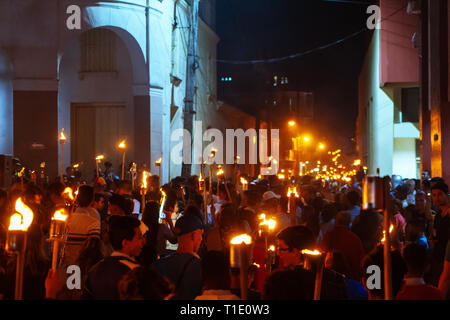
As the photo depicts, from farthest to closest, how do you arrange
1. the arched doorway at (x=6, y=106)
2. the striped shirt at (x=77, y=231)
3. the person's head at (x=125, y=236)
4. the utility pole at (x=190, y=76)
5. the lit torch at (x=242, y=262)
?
the utility pole at (x=190, y=76), the arched doorway at (x=6, y=106), the striped shirt at (x=77, y=231), the person's head at (x=125, y=236), the lit torch at (x=242, y=262)

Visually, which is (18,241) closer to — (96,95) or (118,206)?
(118,206)

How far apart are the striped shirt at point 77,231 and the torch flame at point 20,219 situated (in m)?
2.73

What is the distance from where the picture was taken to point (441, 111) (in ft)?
60.7

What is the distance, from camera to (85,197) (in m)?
7.55

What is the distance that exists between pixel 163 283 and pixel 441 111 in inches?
636

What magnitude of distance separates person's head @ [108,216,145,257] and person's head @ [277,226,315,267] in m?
1.21

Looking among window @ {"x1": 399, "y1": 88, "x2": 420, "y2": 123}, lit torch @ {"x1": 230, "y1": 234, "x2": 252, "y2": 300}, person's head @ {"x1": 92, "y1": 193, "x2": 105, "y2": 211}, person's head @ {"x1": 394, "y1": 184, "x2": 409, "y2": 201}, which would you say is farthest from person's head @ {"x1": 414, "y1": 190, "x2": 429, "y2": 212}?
window @ {"x1": 399, "y1": 88, "x2": 420, "y2": 123}

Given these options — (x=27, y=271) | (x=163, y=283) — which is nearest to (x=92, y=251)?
(x=27, y=271)

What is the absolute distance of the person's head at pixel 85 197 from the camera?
752 centimetres

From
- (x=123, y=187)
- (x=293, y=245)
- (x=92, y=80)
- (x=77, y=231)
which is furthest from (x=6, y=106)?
(x=293, y=245)

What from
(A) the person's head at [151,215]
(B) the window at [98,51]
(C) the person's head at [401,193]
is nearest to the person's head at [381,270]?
(A) the person's head at [151,215]

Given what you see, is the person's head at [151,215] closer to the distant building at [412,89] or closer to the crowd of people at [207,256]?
the crowd of people at [207,256]

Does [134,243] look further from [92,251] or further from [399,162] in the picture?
[399,162]

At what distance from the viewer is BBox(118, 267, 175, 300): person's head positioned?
3725 mm
